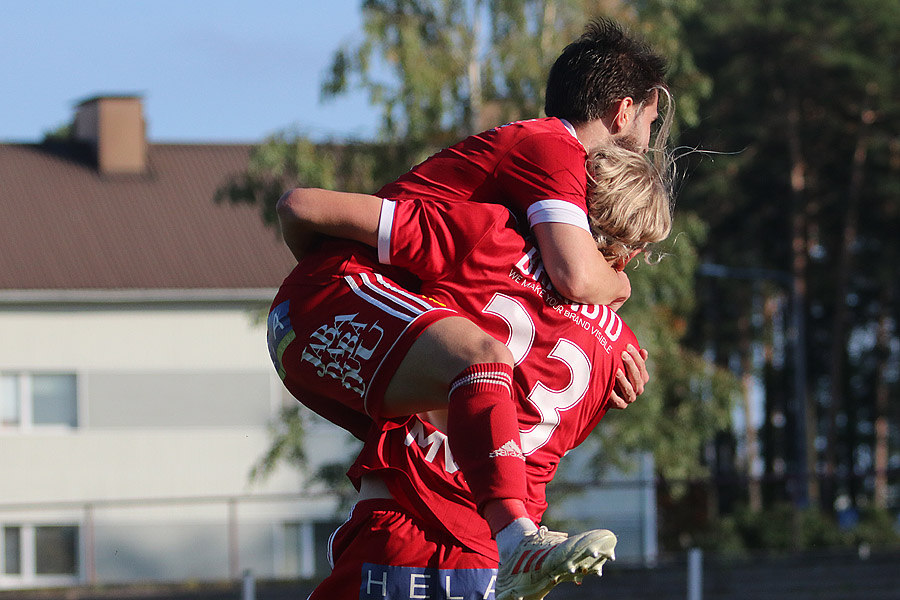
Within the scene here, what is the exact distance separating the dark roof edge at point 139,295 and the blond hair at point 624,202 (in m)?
21.7

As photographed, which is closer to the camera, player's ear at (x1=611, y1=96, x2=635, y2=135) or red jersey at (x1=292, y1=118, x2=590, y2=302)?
red jersey at (x1=292, y1=118, x2=590, y2=302)

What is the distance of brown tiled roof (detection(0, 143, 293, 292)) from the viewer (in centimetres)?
2531

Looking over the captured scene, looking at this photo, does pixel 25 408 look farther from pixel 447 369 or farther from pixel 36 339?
pixel 447 369

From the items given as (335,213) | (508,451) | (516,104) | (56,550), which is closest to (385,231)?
(335,213)

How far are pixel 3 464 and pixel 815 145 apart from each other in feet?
74.8

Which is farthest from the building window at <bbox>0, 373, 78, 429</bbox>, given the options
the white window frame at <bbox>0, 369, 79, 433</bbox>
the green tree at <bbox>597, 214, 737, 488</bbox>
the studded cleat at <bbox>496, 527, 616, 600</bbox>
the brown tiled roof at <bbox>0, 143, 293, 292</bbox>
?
the studded cleat at <bbox>496, 527, 616, 600</bbox>

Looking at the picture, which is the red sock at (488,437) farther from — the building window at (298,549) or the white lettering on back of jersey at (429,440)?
the building window at (298,549)

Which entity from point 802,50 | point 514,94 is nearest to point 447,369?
point 514,94

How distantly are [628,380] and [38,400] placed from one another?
23.1 metres

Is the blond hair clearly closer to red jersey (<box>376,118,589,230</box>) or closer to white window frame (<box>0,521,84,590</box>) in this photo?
red jersey (<box>376,118,589,230</box>)

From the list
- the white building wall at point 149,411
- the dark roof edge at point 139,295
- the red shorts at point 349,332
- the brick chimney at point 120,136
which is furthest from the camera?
the brick chimney at point 120,136

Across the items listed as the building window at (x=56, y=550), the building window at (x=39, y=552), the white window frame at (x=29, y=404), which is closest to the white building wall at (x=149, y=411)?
the white window frame at (x=29, y=404)

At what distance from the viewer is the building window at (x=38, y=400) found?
2450 cm

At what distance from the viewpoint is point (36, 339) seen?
80.4 ft
